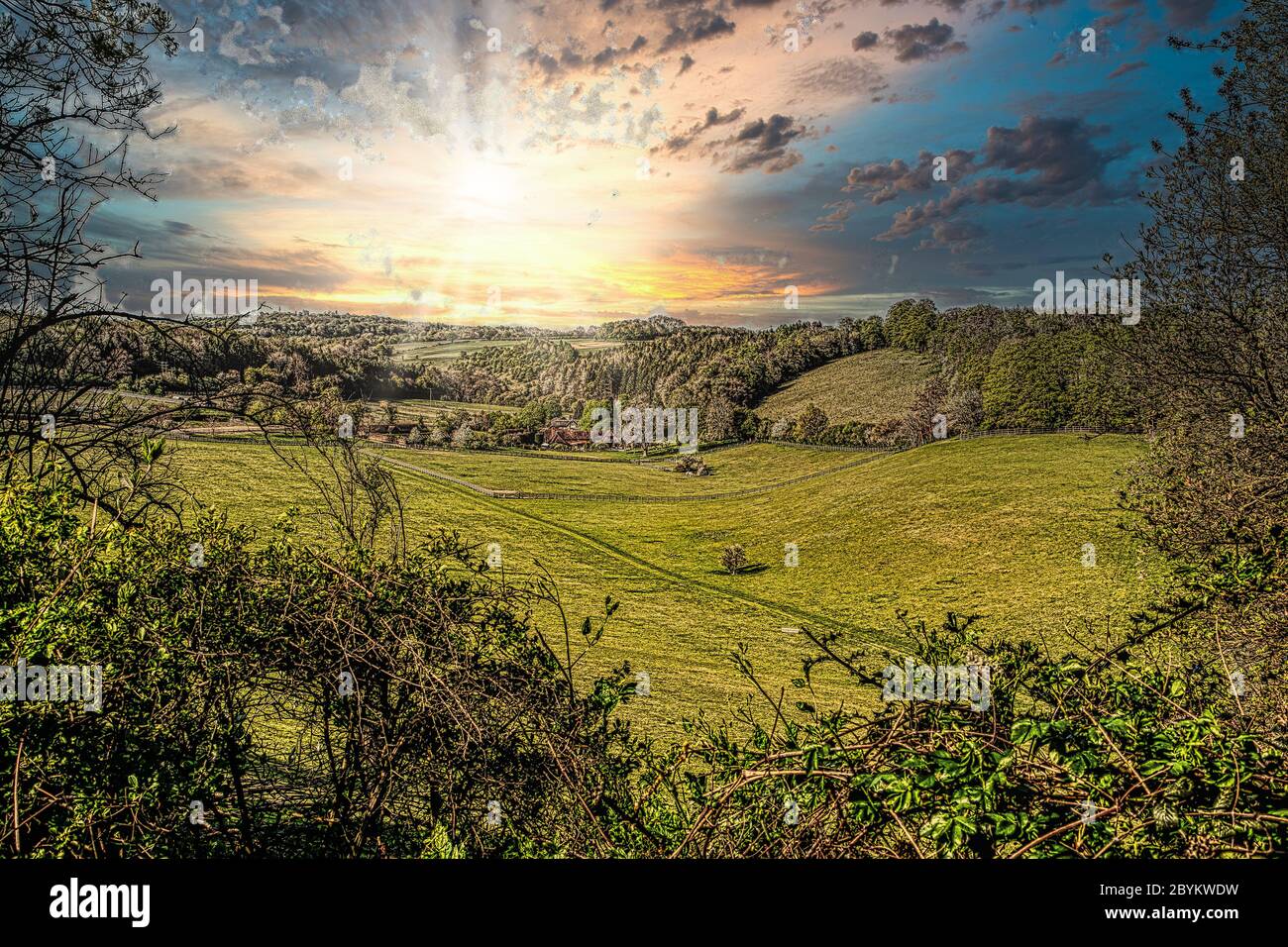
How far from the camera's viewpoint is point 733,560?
2581cm

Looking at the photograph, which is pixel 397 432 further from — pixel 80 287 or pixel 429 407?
pixel 80 287

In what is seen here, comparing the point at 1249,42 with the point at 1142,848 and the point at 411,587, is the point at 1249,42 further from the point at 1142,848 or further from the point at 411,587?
the point at 411,587

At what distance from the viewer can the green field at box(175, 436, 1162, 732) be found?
52.5 feet

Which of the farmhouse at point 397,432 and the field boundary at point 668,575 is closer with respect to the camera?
the farmhouse at point 397,432

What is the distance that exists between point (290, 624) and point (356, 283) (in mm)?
18889

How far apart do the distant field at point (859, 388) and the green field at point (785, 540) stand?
5203mm

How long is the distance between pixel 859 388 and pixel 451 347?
2540cm

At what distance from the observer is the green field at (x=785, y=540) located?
16.0m

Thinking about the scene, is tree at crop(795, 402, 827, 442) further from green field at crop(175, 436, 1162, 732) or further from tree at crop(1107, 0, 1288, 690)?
tree at crop(1107, 0, 1288, 690)

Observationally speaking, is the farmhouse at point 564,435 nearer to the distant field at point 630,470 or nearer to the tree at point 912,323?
the distant field at point 630,470

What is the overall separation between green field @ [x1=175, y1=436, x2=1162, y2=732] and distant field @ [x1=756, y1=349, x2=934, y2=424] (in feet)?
17.1

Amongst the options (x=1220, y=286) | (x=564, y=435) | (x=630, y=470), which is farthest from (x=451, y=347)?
(x=1220, y=286)

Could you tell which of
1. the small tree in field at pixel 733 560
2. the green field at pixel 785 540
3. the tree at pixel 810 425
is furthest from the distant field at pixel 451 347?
the tree at pixel 810 425
